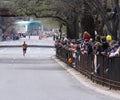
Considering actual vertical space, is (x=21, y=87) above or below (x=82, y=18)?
below

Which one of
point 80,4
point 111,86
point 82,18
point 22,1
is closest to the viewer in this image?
point 111,86

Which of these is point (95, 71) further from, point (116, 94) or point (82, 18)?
point (82, 18)

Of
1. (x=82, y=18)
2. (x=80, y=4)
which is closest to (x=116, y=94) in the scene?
(x=80, y=4)

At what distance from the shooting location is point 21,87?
73.4 ft

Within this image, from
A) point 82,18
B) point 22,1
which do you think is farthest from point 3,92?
point 22,1

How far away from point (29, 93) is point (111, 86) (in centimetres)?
316

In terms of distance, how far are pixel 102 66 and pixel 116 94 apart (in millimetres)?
2615

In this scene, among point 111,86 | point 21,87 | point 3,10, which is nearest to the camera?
point 111,86

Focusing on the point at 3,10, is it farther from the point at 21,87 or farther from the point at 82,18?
the point at 21,87

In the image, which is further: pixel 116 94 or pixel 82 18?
pixel 82 18

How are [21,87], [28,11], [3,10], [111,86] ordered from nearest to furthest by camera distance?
1. [111,86]
2. [21,87]
3. [28,11]
4. [3,10]

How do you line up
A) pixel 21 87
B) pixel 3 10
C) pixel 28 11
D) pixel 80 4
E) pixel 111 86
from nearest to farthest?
pixel 111 86
pixel 21 87
pixel 80 4
pixel 28 11
pixel 3 10

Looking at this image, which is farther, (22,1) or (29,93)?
(22,1)

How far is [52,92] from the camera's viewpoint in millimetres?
20156
